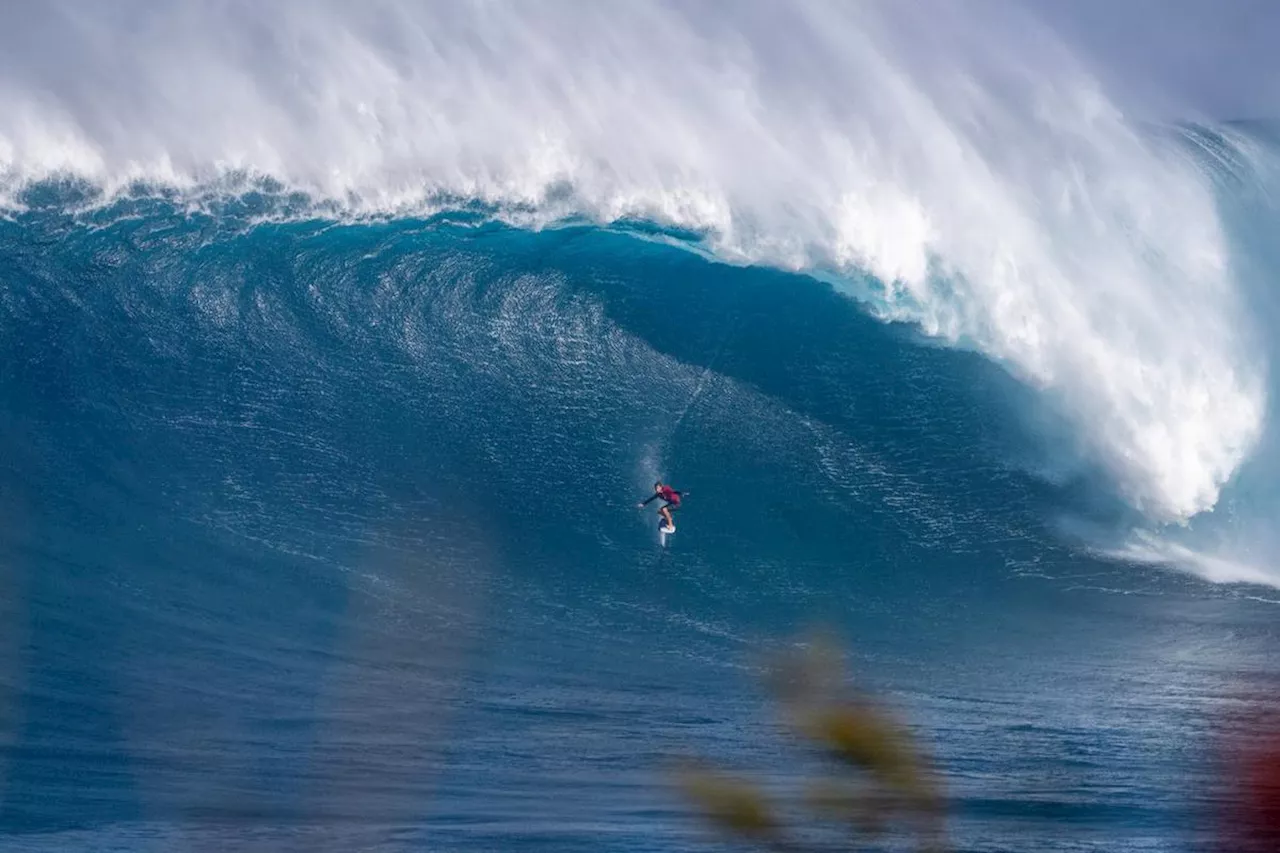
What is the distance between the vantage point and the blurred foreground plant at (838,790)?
7.89 m

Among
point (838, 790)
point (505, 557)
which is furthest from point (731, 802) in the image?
point (505, 557)

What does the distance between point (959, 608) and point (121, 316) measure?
7.88 metres

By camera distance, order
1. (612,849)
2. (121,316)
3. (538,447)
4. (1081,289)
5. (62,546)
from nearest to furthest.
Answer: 1. (612,849)
2. (62,546)
3. (538,447)
4. (121,316)
5. (1081,289)

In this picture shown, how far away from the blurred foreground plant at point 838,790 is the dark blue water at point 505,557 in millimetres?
187

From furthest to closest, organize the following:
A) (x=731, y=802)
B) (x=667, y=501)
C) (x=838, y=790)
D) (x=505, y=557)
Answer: (x=667, y=501), (x=505, y=557), (x=838, y=790), (x=731, y=802)

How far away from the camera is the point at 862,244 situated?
13.6m

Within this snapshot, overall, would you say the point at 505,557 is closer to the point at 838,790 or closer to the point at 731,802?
the point at 731,802

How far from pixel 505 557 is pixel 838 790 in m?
3.40

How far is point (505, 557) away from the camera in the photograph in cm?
1048

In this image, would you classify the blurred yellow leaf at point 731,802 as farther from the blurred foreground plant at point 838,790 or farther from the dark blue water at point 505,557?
the dark blue water at point 505,557

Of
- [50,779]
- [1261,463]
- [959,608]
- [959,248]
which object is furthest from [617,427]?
[1261,463]

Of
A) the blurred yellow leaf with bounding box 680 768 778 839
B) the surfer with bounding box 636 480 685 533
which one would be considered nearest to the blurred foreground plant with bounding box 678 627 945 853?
the blurred yellow leaf with bounding box 680 768 778 839

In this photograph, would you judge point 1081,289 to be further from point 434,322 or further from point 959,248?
point 434,322

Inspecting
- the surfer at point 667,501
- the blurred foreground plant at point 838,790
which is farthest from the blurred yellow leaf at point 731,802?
the surfer at point 667,501
